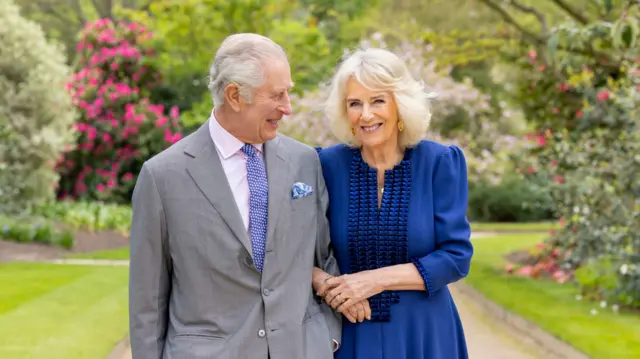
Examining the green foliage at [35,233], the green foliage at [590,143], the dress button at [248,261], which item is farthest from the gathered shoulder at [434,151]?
the green foliage at [35,233]

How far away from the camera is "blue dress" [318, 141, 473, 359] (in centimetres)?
338

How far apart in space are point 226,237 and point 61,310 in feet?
21.6

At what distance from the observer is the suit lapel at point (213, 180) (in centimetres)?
301

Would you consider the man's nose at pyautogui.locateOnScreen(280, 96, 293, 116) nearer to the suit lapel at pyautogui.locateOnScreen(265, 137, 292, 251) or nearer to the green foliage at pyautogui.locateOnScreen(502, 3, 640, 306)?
the suit lapel at pyautogui.locateOnScreen(265, 137, 292, 251)

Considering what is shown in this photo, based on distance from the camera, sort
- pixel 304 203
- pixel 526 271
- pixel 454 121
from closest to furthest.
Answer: pixel 304 203, pixel 526 271, pixel 454 121

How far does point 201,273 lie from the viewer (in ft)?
9.84

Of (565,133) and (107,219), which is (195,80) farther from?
(565,133)

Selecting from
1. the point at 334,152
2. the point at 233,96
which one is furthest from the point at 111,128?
the point at 233,96

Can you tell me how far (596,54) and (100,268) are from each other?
23.2ft

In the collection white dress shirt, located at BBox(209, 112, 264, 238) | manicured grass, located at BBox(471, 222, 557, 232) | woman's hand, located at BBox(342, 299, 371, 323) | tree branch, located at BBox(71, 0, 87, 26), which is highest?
tree branch, located at BBox(71, 0, 87, 26)

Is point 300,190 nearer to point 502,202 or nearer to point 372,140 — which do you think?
point 372,140

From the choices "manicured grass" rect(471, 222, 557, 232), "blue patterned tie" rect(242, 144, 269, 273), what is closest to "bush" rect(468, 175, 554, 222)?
"manicured grass" rect(471, 222, 557, 232)

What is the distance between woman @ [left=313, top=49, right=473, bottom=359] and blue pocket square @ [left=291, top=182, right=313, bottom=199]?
0.26 m

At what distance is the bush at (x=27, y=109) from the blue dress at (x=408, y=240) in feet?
43.4
